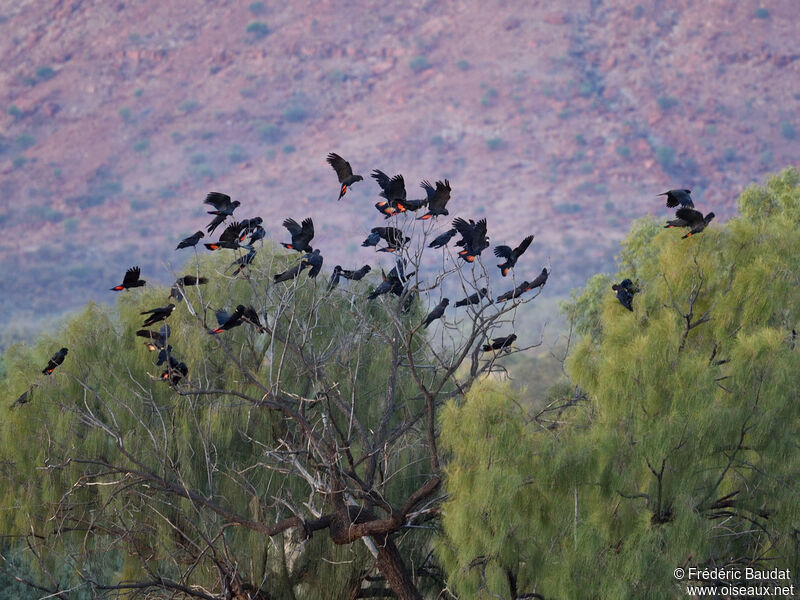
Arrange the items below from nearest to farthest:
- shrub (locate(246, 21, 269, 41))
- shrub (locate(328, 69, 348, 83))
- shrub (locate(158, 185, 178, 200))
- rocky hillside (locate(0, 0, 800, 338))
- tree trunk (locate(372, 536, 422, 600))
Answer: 1. tree trunk (locate(372, 536, 422, 600))
2. rocky hillside (locate(0, 0, 800, 338))
3. shrub (locate(158, 185, 178, 200))
4. shrub (locate(328, 69, 348, 83))
5. shrub (locate(246, 21, 269, 41))

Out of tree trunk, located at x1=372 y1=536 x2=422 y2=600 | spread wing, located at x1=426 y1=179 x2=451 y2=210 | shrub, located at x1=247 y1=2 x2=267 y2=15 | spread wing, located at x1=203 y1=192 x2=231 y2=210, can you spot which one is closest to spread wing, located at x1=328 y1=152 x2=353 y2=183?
spread wing, located at x1=426 y1=179 x2=451 y2=210

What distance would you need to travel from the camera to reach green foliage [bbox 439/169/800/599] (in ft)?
19.3

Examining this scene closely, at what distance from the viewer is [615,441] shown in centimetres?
607

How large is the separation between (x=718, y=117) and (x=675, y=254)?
7398cm

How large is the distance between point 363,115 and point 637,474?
75.2 m

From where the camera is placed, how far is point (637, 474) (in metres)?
6.08

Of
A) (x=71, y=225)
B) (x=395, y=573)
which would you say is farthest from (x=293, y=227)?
(x=71, y=225)

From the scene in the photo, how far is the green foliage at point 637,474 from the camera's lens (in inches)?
231

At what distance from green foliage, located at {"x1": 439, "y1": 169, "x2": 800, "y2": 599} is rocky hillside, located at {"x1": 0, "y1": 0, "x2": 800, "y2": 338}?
61750 millimetres

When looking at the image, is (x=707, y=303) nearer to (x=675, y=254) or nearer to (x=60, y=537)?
(x=675, y=254)

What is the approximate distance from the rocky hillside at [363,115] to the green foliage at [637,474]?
61.8 metres

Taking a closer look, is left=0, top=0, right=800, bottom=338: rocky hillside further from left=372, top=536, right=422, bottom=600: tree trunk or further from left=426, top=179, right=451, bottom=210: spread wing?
left=426, top=179, right=451, bottom=210: spread wing

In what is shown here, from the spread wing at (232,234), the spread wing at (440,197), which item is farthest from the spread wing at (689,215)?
the spread wing at (232,234)

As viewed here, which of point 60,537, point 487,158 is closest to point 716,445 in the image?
point 60,537
